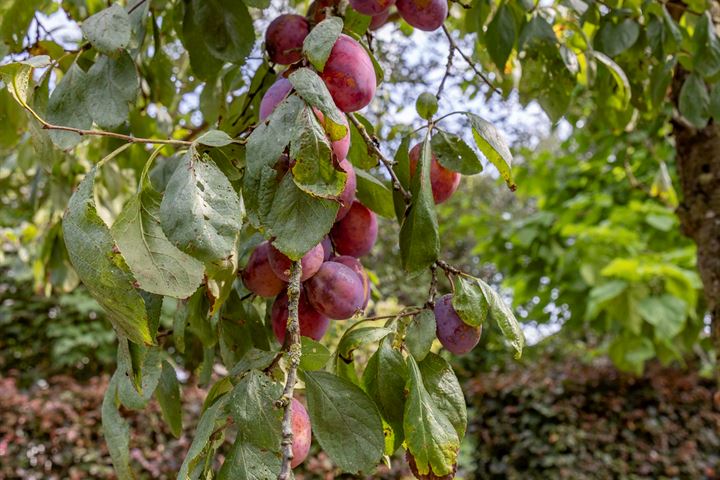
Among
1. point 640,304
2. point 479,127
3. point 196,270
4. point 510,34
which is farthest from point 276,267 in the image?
point 640,304

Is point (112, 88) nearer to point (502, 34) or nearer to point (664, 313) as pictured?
point (502, 34)

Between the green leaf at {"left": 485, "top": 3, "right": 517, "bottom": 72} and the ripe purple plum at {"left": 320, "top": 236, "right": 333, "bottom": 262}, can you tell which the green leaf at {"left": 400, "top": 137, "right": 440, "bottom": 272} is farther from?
the green leaf at {"left": 485, "top": 3, "right": 517, "bottom": 72}

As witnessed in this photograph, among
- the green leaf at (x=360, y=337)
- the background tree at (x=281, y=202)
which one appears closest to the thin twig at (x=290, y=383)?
the background tree at (x=281, y=202)

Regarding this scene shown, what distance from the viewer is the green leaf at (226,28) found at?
79 cm

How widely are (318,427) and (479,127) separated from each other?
30 cm

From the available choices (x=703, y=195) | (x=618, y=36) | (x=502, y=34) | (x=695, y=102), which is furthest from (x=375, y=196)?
(x=703, y=195)

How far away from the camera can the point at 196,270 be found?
478 millimetres

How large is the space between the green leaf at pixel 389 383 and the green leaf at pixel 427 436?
1.4 inches

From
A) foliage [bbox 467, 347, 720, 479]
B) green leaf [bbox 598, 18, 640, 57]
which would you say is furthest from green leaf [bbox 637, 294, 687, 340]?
green leaf [bbox 598, 18, 640, 57]

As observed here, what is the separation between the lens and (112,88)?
725 mm

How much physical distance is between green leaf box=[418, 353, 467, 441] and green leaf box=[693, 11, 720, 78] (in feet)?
2.76

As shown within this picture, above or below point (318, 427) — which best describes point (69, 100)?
above

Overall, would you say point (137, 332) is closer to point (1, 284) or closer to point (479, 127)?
point (479, 127)

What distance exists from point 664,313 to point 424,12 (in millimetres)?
2626
